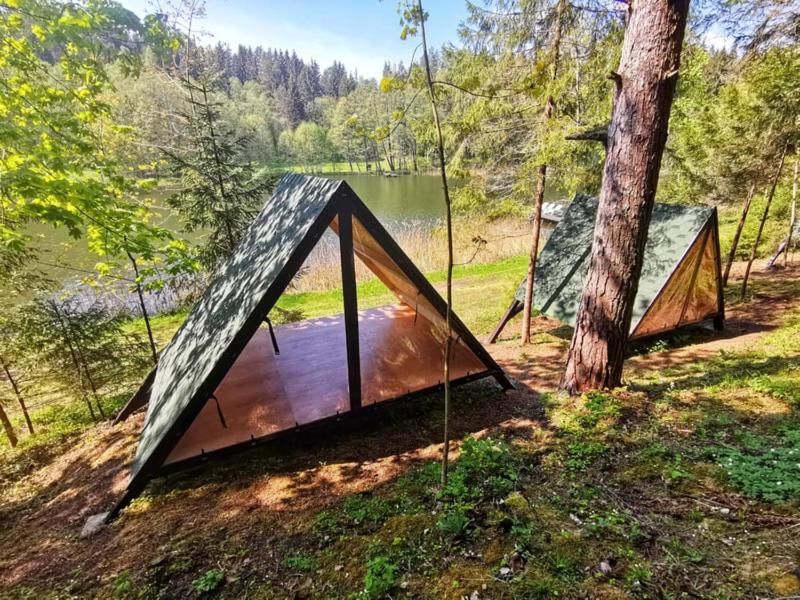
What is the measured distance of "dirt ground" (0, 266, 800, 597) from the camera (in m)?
2.77

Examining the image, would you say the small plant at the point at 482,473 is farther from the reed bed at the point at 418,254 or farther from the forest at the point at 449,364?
the reed bed at the point at 418,254

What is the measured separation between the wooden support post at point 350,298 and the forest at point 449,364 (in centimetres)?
3

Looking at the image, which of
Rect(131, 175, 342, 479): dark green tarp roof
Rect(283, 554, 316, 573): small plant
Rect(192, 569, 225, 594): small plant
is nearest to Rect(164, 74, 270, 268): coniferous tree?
Rect(131, 175, 342, 479): dark green tarp roof

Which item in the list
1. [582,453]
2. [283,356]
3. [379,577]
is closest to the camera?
[379,577]

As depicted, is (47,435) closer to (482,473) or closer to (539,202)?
(482,473)

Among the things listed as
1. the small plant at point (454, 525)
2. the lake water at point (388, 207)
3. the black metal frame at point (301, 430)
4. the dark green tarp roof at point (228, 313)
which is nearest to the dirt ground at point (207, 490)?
the black metal frame at point (301, 430)

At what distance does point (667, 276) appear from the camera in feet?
21.0

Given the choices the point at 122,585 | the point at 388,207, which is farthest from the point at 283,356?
the point at 388,207

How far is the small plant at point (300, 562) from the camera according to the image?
2.36 m

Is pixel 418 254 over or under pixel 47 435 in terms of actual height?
over

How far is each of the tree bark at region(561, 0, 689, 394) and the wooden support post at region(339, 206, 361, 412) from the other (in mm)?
2429

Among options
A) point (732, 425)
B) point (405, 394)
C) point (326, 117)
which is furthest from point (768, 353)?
point (326, 117)

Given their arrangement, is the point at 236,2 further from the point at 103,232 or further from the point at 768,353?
the point at 768,353

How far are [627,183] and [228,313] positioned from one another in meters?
4.12
